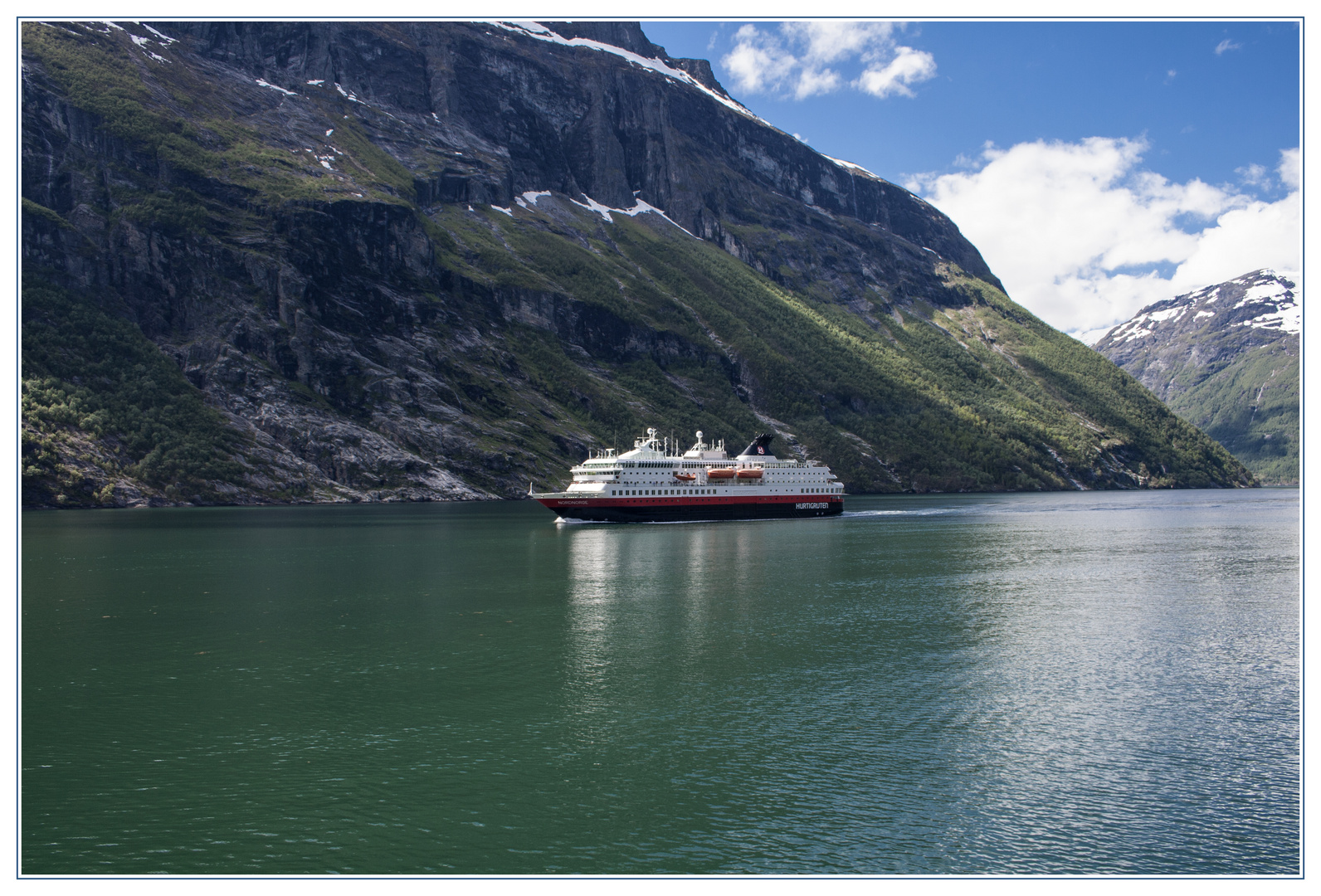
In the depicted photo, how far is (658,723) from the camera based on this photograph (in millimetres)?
28328

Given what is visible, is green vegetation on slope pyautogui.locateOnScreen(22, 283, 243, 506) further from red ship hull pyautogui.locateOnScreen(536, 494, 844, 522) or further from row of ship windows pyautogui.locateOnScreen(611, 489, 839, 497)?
row of ship windows pyautogui.locateOnScreen(611, 489, 839, 497)

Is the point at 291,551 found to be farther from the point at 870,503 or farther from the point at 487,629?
the point at 870,503

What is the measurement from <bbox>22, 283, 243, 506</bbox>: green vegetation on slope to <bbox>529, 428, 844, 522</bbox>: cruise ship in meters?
78.9

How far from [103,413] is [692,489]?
111 meters

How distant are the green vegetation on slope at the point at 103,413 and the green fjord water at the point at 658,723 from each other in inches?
4106

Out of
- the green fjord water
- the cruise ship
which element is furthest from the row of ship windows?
the green fjord water

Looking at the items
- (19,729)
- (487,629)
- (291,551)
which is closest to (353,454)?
(291,551)

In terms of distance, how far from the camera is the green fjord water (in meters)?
20.0

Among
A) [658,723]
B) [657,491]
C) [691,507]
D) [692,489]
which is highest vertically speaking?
[692,489]

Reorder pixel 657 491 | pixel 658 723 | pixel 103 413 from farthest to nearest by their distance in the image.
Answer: pixel 103 413 < pixel 657 491 < pixel 658 723

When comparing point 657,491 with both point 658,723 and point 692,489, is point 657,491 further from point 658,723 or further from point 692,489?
point 658,723

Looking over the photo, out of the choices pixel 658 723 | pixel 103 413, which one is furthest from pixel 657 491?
pixel 103 413

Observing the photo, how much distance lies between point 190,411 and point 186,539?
9244 cm

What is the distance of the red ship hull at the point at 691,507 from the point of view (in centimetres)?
11456
